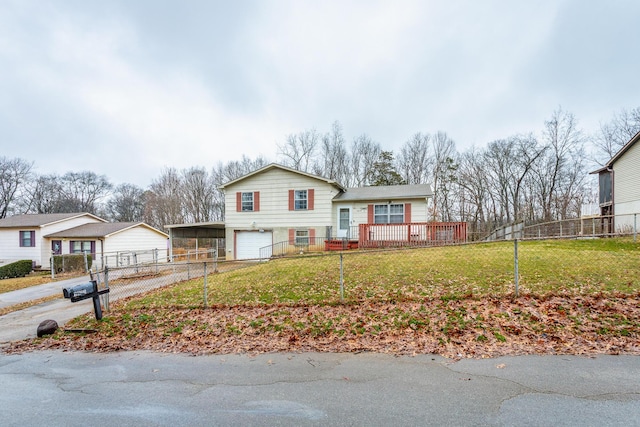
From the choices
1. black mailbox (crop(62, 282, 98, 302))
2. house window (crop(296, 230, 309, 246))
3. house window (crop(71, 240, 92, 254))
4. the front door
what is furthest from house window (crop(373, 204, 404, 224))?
house window (crop(71, 240, 92, 254))

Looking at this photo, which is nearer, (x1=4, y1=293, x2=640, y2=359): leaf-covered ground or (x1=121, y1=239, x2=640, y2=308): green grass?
(x1=4, y1=293, x2=640, y2=359): leaf-covered ground

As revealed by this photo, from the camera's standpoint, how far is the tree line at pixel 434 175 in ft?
90.1

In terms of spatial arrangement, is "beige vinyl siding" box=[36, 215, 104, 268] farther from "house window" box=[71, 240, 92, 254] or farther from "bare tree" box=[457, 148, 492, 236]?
"bare tree" box=[457, 148, 492, 236]

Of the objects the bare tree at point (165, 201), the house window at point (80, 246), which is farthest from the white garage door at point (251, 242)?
the bare tree at point (165, 201)

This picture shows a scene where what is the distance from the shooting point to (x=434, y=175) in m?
33.4

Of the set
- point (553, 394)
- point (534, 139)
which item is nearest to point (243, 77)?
point (553, 394)

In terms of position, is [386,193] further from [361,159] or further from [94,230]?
[94,230]

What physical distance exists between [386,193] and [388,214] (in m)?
1.42

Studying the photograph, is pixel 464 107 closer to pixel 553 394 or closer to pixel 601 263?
pixel 601 263

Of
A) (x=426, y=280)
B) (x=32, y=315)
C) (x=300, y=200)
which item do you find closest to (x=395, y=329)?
(x=426, y=280)

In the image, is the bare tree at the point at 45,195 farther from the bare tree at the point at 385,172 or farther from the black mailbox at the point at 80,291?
the black mailbox at the point at 80,291

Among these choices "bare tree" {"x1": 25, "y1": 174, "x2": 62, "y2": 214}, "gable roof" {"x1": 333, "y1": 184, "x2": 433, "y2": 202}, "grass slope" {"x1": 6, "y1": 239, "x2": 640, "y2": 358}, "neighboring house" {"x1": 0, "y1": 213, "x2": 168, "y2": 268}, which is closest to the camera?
"grass slope" {"x1": 6, "y1": 239, "x2": 640, "y2": 358}

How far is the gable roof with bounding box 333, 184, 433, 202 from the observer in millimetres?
16531

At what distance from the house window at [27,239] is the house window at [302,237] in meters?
21.6
